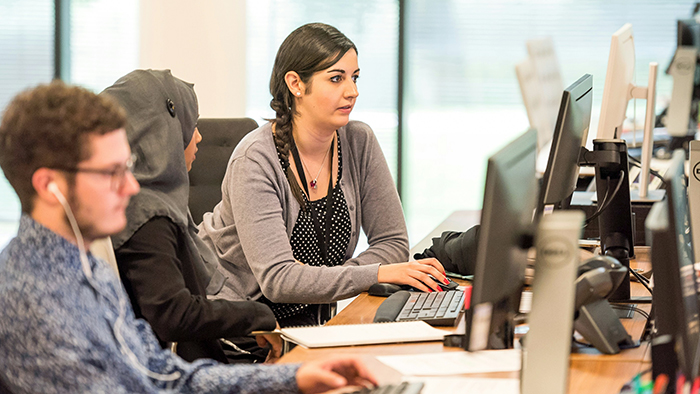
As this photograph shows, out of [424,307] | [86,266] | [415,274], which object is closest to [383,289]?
[415,274]

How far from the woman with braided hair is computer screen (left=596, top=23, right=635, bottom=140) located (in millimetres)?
654

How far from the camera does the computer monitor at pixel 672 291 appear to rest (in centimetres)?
87

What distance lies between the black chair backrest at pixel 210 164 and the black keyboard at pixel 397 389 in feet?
5.04

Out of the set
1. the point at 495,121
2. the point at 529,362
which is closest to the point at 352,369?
the point at 529,362

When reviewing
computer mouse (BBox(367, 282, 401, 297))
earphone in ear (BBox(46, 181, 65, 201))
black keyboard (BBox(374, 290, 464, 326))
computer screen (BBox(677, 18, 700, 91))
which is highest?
computer screen (BBox(677, 18, 700, 91))

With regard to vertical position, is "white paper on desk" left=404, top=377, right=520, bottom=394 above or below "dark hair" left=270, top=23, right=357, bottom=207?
below

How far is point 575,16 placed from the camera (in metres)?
4.58

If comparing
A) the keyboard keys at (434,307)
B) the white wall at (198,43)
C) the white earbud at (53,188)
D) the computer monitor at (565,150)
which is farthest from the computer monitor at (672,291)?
the white wall at (198,43)

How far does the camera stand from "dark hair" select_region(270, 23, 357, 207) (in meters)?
2.12

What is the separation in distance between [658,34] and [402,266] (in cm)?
333

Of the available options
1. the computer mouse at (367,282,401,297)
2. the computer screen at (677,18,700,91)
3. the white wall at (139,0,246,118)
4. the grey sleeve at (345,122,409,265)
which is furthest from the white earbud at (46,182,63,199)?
the white wall at (139,0,246,118)

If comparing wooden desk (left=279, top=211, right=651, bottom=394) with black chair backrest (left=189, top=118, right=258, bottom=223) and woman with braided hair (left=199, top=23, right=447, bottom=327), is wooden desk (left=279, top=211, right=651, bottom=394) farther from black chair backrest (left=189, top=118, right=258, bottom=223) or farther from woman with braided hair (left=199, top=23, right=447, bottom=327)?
black chair backrest (left=189, top=118, right=258, bottom=223)

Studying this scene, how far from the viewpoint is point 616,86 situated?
221cm

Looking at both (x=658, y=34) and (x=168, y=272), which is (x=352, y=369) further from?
(x=658, y=34)
